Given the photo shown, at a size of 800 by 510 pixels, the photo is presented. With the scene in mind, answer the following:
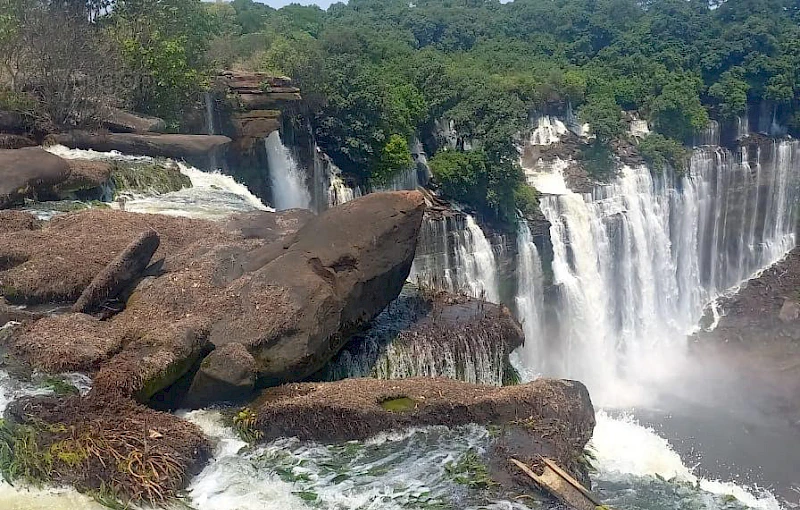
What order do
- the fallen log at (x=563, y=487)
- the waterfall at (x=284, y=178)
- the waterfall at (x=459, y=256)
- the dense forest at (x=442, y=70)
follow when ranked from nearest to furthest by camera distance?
the fallen log at (x=563, y=487)
the dense forest at (x=442, y=70)
the waterfall at (x=284, y=178)
the waterfall at (x=459, y=256)

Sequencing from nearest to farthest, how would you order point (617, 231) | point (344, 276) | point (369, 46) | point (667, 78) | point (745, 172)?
1. point (344, 276)
2. point (617, 231)
3. point (369, 46)
4. point (745, 172)
5. point (667, 78)

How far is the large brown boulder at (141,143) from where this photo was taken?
17141 mm

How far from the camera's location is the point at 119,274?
382 inches

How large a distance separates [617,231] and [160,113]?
667 inches

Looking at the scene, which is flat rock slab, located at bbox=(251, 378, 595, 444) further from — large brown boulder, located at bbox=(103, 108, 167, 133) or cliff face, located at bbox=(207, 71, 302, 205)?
cliff face, located at bbox=(207, 71, 302, 205)

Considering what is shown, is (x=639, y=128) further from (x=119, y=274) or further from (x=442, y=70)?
(x=119, y=274)

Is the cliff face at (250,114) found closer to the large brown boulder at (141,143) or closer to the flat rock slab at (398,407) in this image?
the large brown boulder at (141,143)

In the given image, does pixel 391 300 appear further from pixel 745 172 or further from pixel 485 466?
pixel 745 172

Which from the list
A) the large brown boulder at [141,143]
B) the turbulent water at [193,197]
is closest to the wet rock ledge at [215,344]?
the turbulent water at [193,197]

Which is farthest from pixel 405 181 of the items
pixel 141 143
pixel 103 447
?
pixel 103 447

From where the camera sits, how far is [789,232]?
36.4 metres

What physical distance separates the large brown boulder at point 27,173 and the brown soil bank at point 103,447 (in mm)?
7098

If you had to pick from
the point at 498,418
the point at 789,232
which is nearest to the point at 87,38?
the point at 498,418

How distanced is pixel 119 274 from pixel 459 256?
49.8 ft
